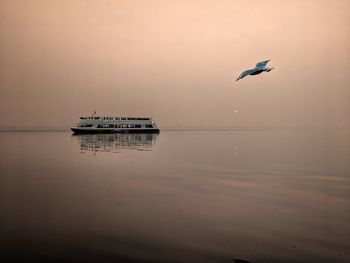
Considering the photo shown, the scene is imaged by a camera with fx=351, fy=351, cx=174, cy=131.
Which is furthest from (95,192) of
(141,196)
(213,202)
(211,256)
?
(211,256)

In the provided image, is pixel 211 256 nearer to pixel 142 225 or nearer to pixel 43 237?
pixel 142 225

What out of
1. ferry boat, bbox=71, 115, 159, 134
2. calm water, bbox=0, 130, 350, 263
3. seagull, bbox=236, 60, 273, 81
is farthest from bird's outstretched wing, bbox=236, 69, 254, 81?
ferry boat, bbox=71, 115, 159, 134

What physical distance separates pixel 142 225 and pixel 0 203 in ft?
25.0

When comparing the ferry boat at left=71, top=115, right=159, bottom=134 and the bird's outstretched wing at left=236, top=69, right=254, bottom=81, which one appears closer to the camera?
the bird's outstretched wing at left=236, top=69, right=254, bottom=81

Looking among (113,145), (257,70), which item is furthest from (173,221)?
(113,145)

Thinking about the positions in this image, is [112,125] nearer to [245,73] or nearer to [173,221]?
[245,73]

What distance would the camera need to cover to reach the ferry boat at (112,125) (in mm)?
125438

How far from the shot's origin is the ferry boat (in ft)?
412

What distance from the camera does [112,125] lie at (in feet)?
428

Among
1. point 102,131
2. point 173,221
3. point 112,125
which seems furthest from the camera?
point 112,125

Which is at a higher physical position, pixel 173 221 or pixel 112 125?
pixel 112 125

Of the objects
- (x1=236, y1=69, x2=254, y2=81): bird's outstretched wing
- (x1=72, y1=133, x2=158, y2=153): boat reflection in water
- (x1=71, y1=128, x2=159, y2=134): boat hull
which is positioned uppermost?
(x1=71, y1=128, x2=159, y2=134): boat hull

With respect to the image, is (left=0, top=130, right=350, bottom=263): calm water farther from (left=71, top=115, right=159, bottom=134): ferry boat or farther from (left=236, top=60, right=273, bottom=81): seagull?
(left=71, top=115, right=159, bottom=134): ferry boat

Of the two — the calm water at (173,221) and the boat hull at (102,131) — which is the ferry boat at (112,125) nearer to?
the boat hull at (102,131)
